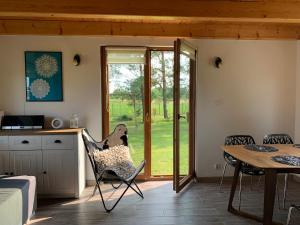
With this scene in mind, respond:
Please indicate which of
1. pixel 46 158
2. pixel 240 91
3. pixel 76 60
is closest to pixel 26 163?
pixel 46 158

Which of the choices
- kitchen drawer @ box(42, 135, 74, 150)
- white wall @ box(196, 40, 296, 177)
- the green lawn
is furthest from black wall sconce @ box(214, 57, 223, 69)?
kitchen drawer @ box(42, 135, 74, 150)

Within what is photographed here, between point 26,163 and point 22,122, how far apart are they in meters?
0.64

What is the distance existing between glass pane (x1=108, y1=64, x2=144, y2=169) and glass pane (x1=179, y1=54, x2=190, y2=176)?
639 mm

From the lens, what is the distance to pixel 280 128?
15.3 feet

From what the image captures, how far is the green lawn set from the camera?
457 centimetres

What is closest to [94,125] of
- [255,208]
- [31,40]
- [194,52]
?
[31,40]

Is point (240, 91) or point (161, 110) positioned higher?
point (240, 91)

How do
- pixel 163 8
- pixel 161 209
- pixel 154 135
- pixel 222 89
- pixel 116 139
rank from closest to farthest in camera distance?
pixel 163 8 → pixel 161 209 → pixel 116 139 → pixel 222 89 → pixel 154 135

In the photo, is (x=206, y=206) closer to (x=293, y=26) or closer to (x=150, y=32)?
(x=150, y=32)

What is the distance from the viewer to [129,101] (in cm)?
458

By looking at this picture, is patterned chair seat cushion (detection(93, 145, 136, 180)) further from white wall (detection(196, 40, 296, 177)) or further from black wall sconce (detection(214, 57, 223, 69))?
black wall sconce (detection(214, 57, 223, 69))

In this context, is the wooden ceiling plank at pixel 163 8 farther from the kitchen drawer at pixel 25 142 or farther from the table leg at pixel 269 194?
the table leg at pixel 269 194

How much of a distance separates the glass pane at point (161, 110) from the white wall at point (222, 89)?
11.9 inches

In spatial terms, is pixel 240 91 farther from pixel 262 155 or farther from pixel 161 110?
pixel 262 155
